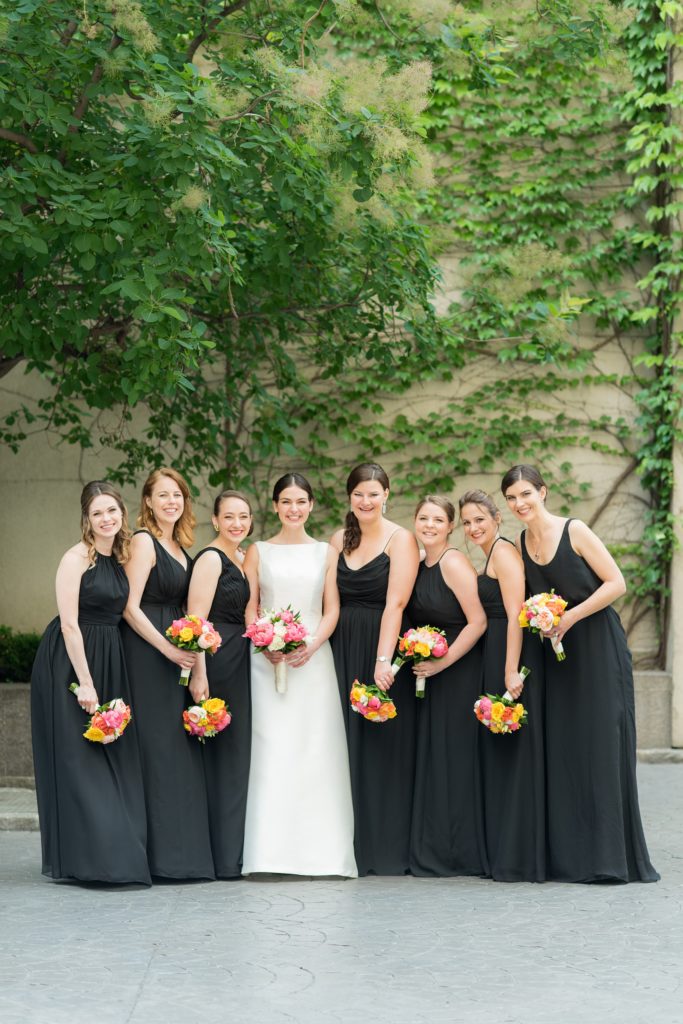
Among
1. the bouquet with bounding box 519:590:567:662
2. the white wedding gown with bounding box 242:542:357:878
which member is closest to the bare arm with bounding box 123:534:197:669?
the white wedding gown with bounding box 242:542:357:878

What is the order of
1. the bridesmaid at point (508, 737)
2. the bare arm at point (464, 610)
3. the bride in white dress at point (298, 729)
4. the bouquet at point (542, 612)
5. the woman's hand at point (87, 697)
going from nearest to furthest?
the bouquet at point (542, 612)
the woman's hand at point (87, 697)
the bridesmaid at point (508, 737)
the bride in white dress at point (298, 729)
the bare arm at point (464, 610)

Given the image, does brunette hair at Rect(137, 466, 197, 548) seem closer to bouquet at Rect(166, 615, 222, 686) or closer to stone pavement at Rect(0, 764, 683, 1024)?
bouquet at Rect(166, 615, 222, 686)

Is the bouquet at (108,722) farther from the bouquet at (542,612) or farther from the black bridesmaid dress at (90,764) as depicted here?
the bouquet at (542,612)

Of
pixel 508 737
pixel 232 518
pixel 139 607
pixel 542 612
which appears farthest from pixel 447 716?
pixel 139 607

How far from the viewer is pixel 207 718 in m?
6.20

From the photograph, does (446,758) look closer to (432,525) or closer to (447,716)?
(447,716)

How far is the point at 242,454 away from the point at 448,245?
286cm

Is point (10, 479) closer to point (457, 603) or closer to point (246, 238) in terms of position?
point (246, 238)

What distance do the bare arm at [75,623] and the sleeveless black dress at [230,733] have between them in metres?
0.65

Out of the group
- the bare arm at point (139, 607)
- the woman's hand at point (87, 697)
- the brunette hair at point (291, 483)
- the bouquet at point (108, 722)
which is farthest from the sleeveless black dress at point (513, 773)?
the woman's hand at point (87, 697)

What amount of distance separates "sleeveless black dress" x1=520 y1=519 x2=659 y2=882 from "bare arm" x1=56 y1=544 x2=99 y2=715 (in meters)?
2.28

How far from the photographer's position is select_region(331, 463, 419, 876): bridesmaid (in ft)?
21.0

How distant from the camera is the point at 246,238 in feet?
28.4

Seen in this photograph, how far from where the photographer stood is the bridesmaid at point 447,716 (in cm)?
635
